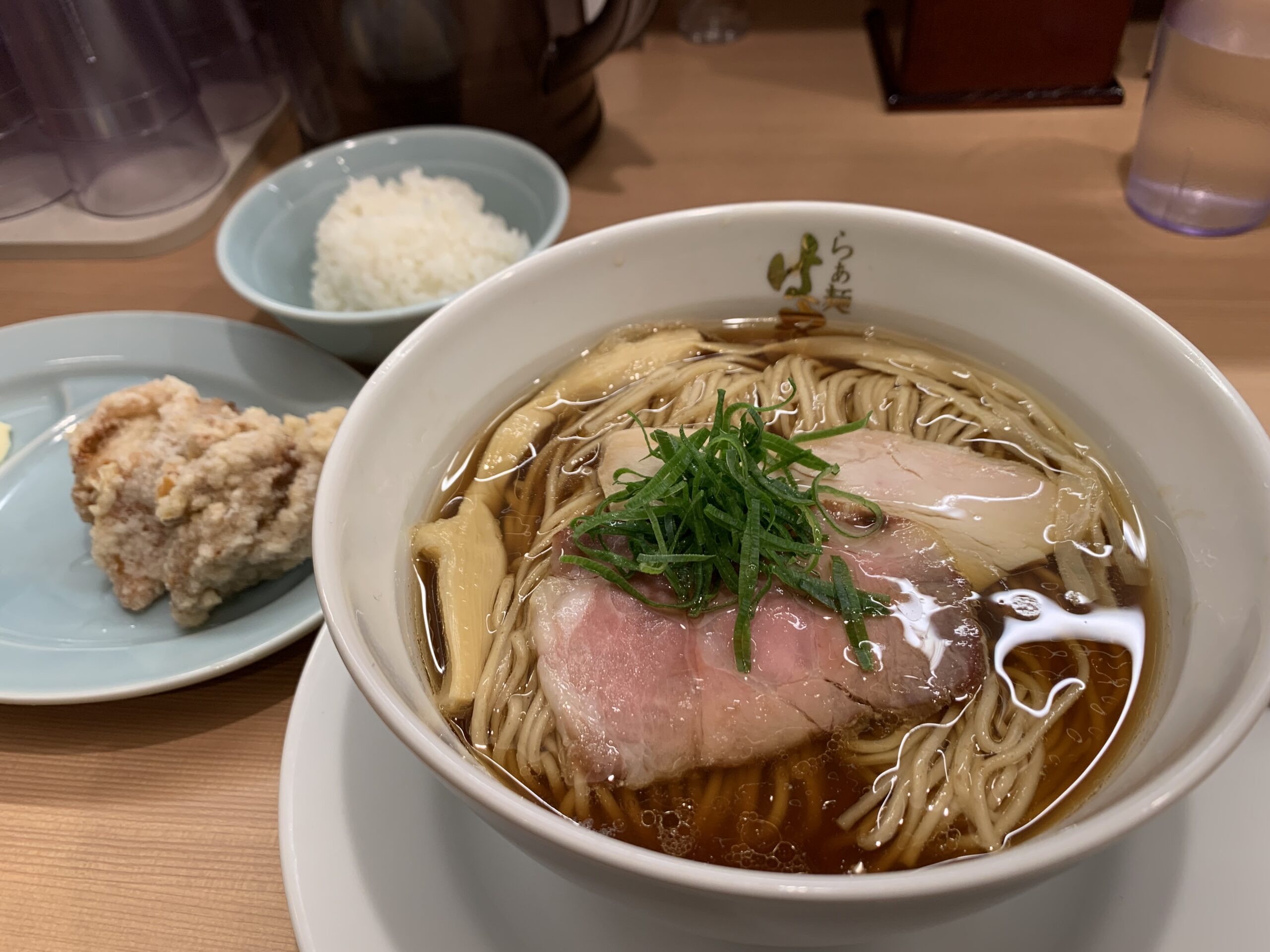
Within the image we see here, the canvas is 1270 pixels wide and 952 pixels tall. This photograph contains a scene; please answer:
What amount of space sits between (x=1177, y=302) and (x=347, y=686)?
1702 mm

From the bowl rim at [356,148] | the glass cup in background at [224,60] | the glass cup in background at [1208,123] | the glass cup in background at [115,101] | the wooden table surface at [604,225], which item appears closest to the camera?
the wooden table surface at [604,225]

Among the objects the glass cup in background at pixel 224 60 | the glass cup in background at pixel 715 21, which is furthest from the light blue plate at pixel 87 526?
the glass cup in background at pixel 715 21

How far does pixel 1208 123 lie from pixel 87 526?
237cm

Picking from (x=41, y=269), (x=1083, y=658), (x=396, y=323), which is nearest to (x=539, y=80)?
(x=396, y=323)

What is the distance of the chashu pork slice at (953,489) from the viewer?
1046 millimetres

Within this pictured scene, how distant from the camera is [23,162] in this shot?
2.28 meters

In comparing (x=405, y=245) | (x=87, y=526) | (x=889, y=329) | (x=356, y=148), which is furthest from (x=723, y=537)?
(x=356, y=148)

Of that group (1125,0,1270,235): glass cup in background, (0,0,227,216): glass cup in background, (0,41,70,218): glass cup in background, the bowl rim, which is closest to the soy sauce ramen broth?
the bowl rim

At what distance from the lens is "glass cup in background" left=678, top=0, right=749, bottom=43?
268cm

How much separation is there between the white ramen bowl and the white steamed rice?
624 millimetres

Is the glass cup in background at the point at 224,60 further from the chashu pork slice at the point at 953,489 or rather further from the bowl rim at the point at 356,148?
the chashu pork slice at the point at 953,489

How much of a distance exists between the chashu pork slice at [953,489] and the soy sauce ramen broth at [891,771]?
0.16 ft

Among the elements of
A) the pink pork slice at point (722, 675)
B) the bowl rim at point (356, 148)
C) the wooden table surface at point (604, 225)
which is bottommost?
the wooden table surface at point (604, 225)

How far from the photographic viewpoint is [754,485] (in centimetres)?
96
